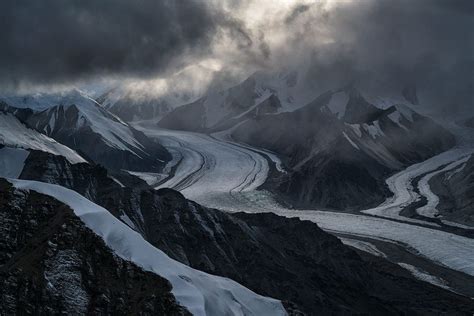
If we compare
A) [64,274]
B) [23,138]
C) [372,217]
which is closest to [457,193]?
[372,217]

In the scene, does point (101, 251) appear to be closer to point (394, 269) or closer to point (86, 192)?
point (86, 192)

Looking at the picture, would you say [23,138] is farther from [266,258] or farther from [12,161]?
[266,258]

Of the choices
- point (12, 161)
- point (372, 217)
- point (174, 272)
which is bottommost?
point (174, 272)

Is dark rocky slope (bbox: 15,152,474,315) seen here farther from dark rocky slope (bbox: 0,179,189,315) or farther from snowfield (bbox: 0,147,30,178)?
dark rocky slope (bbox: 0,179,189,315)

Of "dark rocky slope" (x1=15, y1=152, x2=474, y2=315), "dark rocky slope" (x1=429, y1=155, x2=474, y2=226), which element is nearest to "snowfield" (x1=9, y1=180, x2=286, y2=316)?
"dark rocky slope" (x1=15, y1=152, x2=474, y2=315)

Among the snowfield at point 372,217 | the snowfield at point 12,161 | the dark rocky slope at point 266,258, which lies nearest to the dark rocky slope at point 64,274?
the dark rocky slope at point 266,258
